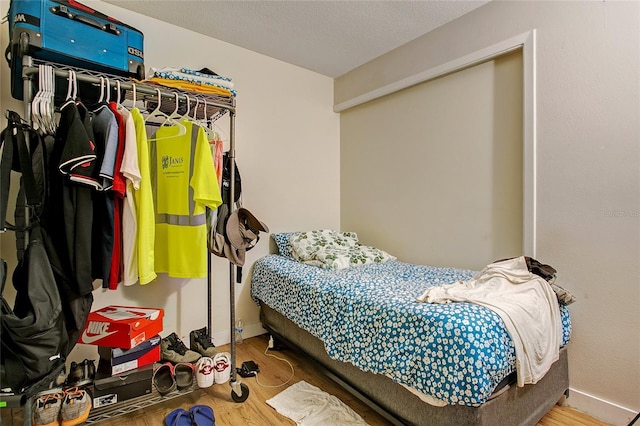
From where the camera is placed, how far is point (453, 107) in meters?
2.31

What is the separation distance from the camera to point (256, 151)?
2.68 meters

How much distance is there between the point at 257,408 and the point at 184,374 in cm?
44

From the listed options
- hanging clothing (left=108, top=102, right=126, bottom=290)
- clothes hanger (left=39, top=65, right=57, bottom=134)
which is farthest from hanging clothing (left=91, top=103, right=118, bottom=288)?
clothes hanger (left=39, top=65, right=57, bottom=134)

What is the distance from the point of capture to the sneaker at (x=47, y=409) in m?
1.30

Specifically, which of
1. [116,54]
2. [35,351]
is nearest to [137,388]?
[35,351]

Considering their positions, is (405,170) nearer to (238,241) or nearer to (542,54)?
(542,54)

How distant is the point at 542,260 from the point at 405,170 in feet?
3.92

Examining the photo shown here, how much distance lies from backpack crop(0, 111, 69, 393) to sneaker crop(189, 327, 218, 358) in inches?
28.8

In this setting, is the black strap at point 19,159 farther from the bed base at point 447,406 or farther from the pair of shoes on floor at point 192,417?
the bed base at point 447,406

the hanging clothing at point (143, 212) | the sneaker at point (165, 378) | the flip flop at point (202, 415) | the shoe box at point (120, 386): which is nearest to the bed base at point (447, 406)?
the flip flop at point (202, 415)

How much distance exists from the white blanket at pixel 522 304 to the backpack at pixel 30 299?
1501mm

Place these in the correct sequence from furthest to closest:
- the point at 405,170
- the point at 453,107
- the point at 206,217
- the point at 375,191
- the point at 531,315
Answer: the point at 375,191
the point at 405,170
the point at 453,107
the point at 206,217
the point at 531,315

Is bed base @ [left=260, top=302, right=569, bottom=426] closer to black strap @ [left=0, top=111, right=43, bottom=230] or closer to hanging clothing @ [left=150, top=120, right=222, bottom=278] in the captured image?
hanging clothing @ [left=150, top=120, right=222, bottom=278]

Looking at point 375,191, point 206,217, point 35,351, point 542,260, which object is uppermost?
point 375,191
